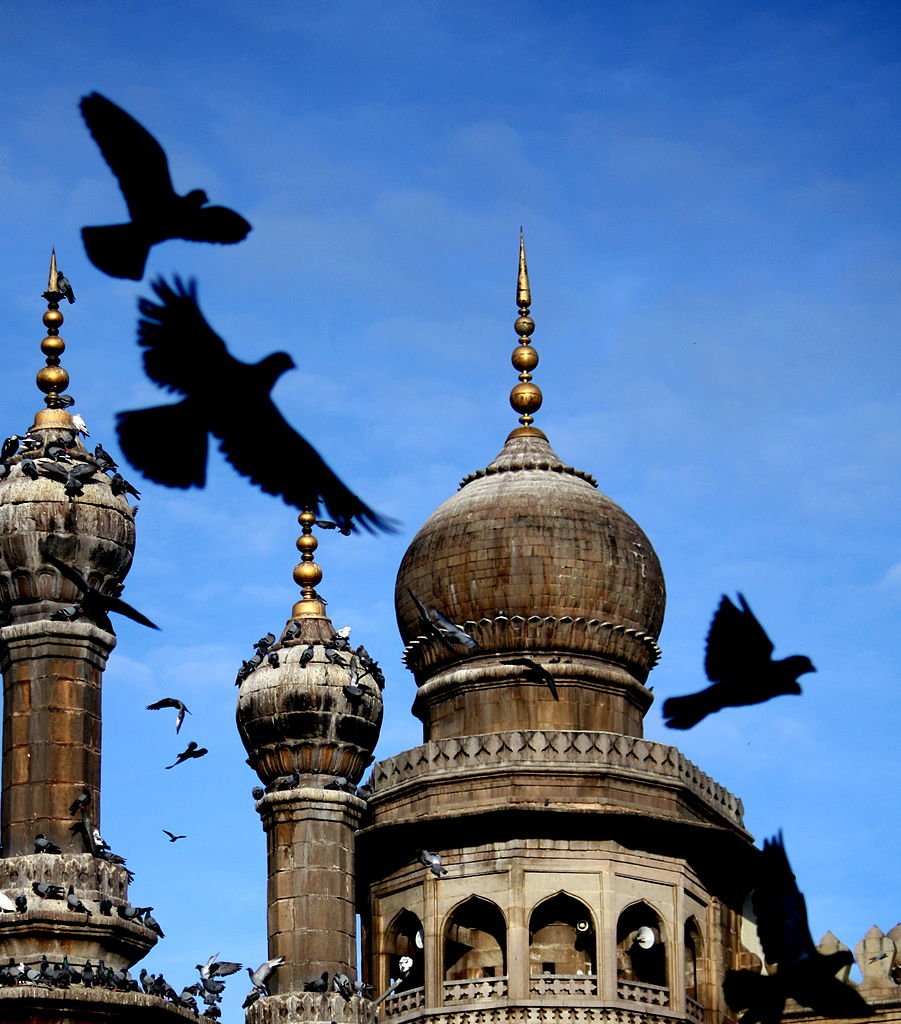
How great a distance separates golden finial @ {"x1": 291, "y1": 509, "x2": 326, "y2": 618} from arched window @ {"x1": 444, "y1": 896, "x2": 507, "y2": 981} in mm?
6114

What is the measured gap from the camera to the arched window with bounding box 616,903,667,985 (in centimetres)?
4653

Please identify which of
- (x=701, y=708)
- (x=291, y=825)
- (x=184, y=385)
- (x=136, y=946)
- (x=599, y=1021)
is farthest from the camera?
(x=599, y=1021)

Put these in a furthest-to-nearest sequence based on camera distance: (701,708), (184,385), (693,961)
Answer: (693,961) → (701,708) → (184,385)

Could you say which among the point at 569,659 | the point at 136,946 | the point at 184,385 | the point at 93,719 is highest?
the point at 569,659

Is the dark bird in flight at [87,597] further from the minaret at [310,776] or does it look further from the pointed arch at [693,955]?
the pointed arch at [693,955]

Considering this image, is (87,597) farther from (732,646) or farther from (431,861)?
(732,646)

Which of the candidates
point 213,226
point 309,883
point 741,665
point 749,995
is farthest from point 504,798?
point 213,226

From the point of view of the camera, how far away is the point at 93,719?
1270 inches

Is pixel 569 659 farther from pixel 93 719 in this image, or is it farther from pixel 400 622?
pixel 93 719

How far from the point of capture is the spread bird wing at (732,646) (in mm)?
15288

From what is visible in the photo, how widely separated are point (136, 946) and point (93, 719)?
310 centimetres

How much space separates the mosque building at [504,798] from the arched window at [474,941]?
46 millimetres

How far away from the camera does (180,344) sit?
1156cm

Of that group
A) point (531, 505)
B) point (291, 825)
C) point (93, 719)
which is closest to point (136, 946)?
point (93, 719)
